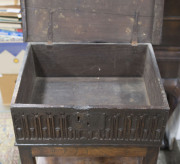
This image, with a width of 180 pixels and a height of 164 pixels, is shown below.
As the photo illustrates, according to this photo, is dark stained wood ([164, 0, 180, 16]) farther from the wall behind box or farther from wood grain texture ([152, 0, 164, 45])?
the wall behind box

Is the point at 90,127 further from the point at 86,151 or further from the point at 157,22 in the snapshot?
the point at 157,22

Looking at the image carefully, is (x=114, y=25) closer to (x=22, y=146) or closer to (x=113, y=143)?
(x=113, y=143)

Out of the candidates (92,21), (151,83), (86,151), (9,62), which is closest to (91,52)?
(92,21)

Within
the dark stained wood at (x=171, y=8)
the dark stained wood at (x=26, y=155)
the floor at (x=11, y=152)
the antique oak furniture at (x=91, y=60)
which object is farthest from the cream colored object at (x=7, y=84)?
the dark stained wood at (x=171, y=8)

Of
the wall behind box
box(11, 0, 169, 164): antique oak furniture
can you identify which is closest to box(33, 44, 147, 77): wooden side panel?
box(11, 0, 169, 164): antique oak furniture

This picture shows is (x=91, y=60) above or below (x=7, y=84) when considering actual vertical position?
above

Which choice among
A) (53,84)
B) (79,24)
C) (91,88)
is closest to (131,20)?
(79,24)

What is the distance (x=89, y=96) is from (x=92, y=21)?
0.40 meters

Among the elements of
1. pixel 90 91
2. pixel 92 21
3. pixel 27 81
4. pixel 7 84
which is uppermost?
pixel 92 21

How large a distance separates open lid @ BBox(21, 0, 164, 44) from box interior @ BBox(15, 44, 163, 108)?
5 centimetres

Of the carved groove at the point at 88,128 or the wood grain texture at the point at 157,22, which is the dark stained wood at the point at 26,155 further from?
the wood grain texture at the point at 157,22

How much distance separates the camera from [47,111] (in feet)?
3.69

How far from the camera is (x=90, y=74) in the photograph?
1.69 m

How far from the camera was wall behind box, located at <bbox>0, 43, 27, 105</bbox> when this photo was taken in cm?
203
